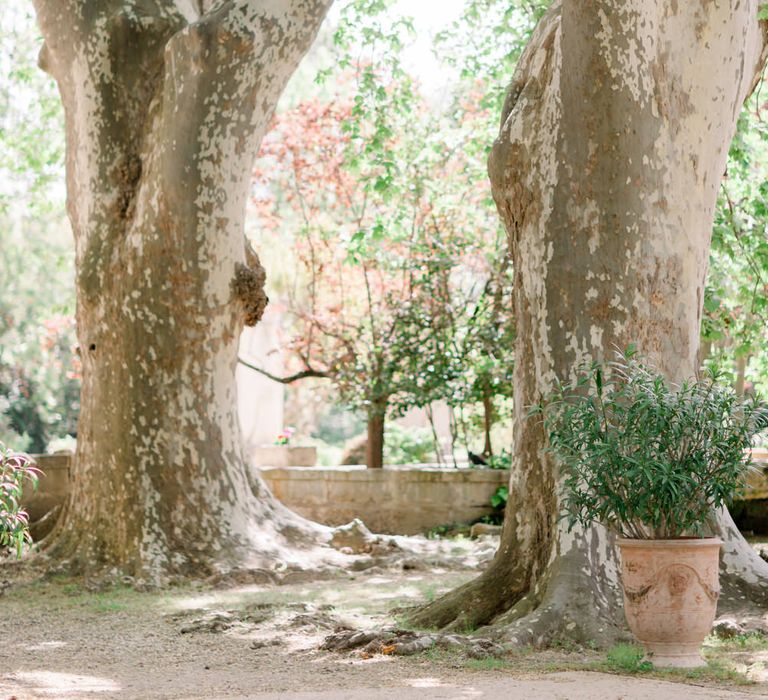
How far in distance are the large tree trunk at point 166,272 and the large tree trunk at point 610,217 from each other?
3.12 meters

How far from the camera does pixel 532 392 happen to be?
652 centimetres

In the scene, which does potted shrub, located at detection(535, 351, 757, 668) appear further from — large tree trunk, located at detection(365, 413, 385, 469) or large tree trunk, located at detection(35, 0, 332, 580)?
large tree trunk, located at detection(365, 413, 385, 469)

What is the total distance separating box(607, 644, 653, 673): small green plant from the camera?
5047 millimetres

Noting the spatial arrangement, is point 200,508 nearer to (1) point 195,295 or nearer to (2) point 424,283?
(1) point 195,295

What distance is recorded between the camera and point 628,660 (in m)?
5.11

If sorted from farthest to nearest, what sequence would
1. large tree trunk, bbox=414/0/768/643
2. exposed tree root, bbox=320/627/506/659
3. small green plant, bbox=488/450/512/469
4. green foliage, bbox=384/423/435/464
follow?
green foliage, bbox=384/423/435/464 < small green plant, bbox=488/450/512/469 < large tree trunk, bbox=414/0/768/643 < exposed tree root, bbox=320/627/506/659

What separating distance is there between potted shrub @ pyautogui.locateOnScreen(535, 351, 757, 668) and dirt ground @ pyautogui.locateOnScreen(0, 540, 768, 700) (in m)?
0.25

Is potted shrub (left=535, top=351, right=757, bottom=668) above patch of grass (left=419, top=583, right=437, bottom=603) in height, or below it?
above

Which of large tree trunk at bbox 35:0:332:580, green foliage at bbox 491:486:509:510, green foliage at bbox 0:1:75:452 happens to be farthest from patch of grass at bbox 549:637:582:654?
green foliage at bbox 0:1:75:452

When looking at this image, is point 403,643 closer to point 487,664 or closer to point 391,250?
point 487,664

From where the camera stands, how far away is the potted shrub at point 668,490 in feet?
16.4

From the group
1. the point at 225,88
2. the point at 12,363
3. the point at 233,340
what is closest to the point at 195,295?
the point at 233,340

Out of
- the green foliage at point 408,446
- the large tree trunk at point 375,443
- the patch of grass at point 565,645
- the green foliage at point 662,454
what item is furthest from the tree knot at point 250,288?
the green foliage at point 408,446

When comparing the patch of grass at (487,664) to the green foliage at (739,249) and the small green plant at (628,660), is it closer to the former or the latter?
the small green plant at (628,660)
